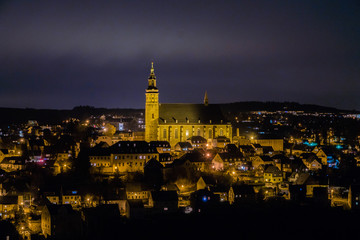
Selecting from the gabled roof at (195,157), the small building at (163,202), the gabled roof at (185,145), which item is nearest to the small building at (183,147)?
the gabled roof at (185,145)

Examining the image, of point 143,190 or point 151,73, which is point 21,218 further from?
point 151,73

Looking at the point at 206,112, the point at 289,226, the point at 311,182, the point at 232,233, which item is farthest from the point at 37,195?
the point at 206,112

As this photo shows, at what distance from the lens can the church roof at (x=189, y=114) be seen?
65.4 meters

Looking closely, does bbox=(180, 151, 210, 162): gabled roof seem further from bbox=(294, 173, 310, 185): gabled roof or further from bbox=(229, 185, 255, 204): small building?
bbox=(294, 173, 310, 185): gabled roof

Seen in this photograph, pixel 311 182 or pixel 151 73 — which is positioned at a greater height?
pixel 151 73

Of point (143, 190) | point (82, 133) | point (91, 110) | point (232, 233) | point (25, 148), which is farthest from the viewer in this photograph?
point (91, 110)

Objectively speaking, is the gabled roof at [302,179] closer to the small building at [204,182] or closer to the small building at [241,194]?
the small building at [241,194]

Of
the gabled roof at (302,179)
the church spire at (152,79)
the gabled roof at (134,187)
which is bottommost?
the gabled roof at (134,187)

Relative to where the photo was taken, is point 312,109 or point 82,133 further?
point 312,109

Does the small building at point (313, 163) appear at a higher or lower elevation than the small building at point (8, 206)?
higher

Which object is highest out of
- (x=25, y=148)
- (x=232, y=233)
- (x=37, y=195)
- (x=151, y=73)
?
(x=151, y=73)

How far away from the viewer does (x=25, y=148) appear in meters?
57.2

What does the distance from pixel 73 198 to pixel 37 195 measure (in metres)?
3.25

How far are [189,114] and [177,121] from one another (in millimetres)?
2859
